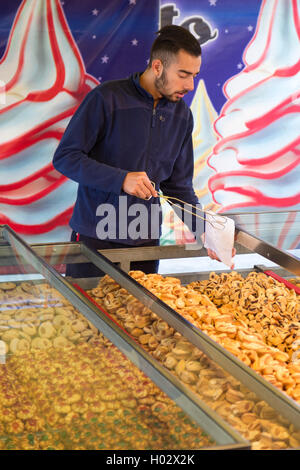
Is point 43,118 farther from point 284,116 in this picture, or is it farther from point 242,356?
point 242,356

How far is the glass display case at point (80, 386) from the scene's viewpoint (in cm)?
111

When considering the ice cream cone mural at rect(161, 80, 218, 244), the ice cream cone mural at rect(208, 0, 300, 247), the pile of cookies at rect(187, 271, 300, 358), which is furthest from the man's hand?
Result: the ice cream cone mural at rect(208, 0, 300, 247)

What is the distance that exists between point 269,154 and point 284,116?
314 mm

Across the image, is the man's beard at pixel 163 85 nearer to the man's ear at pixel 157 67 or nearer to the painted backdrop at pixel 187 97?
the man's ear at pixel 157 67

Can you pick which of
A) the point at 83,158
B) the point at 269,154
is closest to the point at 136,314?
the point at 83,158

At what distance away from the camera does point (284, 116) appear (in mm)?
4547

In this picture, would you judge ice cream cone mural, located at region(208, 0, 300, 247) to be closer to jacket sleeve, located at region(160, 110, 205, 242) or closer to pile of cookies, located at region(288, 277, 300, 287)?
jacket sleeve, located at region(160, 110, 205, 242)

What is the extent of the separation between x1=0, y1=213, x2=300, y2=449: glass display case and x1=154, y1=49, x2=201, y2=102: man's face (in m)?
0.62

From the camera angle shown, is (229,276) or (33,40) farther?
(33,40)

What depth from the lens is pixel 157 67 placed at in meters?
2.44

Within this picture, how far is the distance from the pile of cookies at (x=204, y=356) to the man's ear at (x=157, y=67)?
881 millimetres

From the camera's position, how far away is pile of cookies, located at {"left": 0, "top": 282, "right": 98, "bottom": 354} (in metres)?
1.51

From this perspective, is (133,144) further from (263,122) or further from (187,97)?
(263,122)

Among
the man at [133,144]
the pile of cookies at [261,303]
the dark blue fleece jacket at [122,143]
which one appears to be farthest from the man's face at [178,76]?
the pile of cookies at [261,303]
